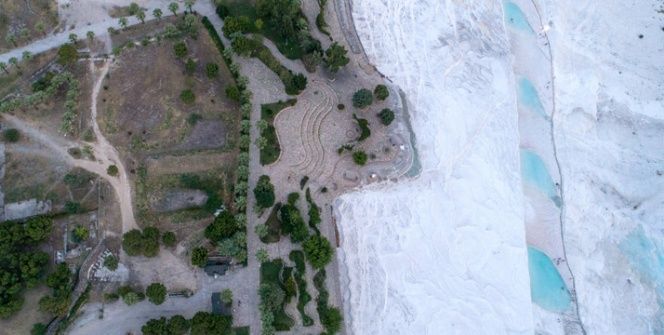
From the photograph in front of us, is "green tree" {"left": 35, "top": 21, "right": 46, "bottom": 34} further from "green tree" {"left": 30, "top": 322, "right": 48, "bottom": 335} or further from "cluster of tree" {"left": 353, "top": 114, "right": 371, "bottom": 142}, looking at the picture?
"cluster of tree" {"left": 353, "top": 114, "right": 371, "bottom": 142}

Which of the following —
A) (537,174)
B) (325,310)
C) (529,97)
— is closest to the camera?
(325,310)

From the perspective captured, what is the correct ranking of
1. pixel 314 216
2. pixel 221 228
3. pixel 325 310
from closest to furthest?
pixel 325 310 → pixel 221 228 → pixel 314 216

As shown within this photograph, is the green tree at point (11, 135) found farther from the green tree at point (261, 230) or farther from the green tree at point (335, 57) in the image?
the green tree at point (335, 57)

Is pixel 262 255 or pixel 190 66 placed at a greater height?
pixel 190 66

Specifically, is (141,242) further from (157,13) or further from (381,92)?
(381,92)

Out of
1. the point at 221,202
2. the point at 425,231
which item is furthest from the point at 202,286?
the point at 425,231

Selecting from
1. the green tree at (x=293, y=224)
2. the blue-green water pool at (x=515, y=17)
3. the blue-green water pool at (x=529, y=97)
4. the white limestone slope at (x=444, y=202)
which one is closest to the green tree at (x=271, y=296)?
the green tree at (x=293, y=224)

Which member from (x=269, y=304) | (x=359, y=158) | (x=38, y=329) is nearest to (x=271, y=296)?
(x=269, y=304)
